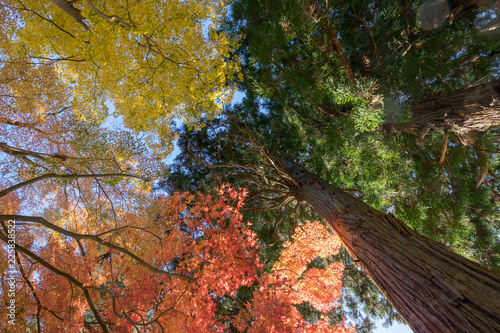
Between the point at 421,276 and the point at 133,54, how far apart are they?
16.3 feet

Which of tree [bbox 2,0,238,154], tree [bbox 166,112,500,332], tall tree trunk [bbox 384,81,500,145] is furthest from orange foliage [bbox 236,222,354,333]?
tree [bbox 2,0,238,154]

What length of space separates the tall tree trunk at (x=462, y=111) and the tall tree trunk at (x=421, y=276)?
1.54 m

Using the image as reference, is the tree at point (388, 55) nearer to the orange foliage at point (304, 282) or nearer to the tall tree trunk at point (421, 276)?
the tall tree trunk at point (421, 276)

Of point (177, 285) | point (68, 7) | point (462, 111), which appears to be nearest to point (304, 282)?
point (177, 285)

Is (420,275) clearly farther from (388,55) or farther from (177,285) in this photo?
(388,55)

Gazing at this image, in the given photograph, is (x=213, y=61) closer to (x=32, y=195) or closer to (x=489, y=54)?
(x=489, y=54)

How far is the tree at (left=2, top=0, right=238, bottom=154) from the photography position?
3258 millimetres

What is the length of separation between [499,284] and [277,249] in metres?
4.92

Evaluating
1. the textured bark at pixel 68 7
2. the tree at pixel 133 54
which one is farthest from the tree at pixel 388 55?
the textured bark at pixel 68 7

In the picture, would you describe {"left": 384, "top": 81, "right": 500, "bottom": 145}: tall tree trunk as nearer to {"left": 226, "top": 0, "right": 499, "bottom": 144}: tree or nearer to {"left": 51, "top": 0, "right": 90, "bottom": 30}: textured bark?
{"left": 226, "top": 0, "right": 499, "bottom": 144}: tree

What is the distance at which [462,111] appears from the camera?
2.83 m

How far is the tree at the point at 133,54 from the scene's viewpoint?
10.7 feet

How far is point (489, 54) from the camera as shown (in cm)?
384

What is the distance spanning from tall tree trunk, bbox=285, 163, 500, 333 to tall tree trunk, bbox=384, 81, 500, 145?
154 cm
